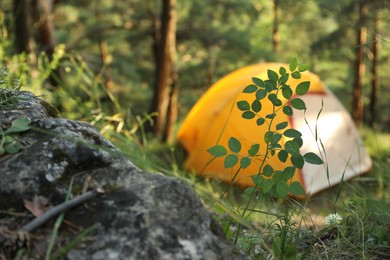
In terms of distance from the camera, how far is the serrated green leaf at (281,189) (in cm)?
133

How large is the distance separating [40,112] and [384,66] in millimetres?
17713

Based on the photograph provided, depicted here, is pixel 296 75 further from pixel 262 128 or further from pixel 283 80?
pixel 262 128

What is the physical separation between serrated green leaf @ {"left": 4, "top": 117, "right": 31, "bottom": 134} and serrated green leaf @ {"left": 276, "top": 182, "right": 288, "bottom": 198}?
0.70 m

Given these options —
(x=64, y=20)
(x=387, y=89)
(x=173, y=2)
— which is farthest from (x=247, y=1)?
(x=387, y=89)

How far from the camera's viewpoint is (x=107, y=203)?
1.11 meters

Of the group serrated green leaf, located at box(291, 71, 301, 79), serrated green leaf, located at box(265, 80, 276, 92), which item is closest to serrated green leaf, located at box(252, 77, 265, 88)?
serrated green leaf, located at box(265, 80, 276, 92)

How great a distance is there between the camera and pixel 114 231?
1.04 m

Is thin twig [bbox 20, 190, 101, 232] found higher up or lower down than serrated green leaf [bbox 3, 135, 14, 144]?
lower down

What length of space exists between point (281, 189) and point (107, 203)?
0.50 meters

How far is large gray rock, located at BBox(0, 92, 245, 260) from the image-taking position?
3.36 ft

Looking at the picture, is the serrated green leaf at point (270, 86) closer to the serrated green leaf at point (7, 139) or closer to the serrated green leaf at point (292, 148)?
the serrated green leaf at point (292, 148)

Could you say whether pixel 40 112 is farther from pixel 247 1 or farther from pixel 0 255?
pixel 247 1

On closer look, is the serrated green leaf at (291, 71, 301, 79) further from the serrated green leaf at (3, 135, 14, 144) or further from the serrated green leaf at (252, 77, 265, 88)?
the serrated green leaf at (3, 135, 14, 144)

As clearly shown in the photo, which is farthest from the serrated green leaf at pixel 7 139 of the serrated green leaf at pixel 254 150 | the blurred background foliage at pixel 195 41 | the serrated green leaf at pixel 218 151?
the blurred background foliage at pixel 195 41
